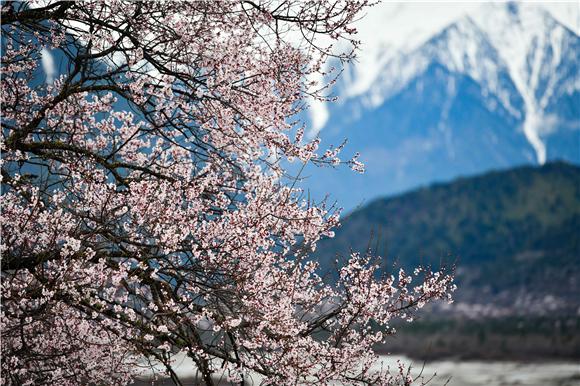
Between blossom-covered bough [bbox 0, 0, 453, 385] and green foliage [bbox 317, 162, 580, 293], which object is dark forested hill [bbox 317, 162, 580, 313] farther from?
blossom-covered bough [bbox 0, 0, 453, 385]

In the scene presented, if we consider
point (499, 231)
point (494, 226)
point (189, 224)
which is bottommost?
point (189, 224)

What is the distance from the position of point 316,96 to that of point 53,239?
114 inches

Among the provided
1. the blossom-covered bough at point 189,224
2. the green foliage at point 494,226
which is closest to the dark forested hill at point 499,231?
the green foliage at point 494,226

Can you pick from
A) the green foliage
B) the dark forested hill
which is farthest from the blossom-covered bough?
the green foliage

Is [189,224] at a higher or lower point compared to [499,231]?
lower

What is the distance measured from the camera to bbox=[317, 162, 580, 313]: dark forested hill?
15350 centimetres

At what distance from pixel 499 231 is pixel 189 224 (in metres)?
172

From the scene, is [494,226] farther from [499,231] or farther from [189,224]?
[189,224]

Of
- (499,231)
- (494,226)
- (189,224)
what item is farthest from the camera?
(494,226)

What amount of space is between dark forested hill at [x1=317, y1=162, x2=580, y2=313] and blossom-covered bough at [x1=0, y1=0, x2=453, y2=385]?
14003cm

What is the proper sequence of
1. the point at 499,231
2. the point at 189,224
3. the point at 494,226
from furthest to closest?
the point at 494,226 → the point at 499,231 → the point at 189,224

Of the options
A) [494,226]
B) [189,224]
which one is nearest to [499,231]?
[494,226]

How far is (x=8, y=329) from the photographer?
7.83 m

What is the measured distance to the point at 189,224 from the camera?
26.4 ft
